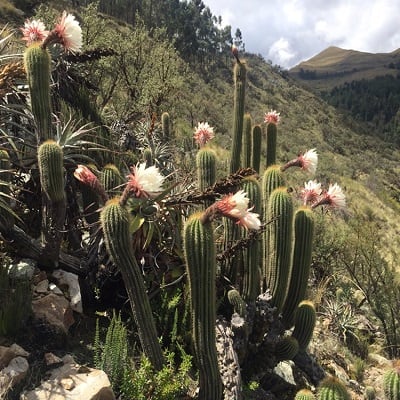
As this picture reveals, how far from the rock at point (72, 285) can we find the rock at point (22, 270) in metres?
0.26

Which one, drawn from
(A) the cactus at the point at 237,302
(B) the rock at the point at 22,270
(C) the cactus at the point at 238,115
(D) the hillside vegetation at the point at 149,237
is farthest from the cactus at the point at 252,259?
(B) the rock at the point at 22,270

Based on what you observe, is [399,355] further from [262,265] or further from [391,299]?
[262,265]

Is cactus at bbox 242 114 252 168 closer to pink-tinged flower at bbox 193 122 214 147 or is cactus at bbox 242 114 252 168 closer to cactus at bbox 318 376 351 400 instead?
pink-tinged flower at bbox 193 122 214 147

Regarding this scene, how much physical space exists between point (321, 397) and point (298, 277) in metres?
1.55

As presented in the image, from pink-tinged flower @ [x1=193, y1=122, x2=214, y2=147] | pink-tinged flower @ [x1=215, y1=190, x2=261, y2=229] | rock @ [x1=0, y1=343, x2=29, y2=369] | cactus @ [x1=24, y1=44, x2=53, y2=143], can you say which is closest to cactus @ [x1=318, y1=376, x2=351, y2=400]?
pink-tinged flower @ [x1=215, y1=190, x2=261, y2=229]

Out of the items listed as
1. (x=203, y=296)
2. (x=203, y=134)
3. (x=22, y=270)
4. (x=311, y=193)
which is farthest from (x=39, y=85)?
(x=311, y=193)

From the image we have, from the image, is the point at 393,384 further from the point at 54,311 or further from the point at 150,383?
the point at 54,311

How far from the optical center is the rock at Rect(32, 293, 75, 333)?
147 inches

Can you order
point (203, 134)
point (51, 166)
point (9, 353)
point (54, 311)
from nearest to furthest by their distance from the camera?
1. point (9, 353)
2. point (51, 166)
3. point (54, 311)
4. point (203, 134)

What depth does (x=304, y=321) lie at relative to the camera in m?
4.66

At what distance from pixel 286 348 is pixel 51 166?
110 inches

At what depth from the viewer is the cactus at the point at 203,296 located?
325cm

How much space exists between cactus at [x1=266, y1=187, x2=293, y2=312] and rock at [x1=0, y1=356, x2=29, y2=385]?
A: 2.36m

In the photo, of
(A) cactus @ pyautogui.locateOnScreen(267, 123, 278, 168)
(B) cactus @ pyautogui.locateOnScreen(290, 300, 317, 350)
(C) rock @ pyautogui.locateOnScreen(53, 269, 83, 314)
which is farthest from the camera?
(A) cactus @ pyautogui.locateOnScreen(267, 123, 278, 168)
